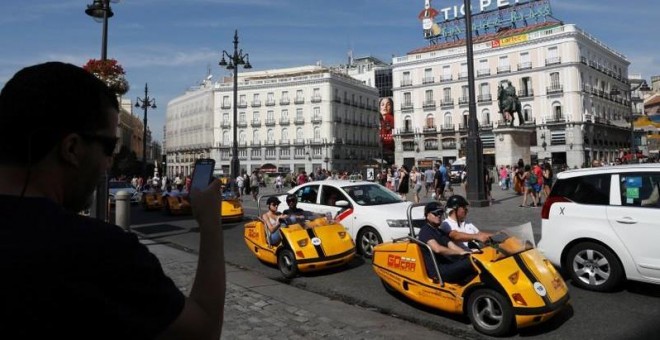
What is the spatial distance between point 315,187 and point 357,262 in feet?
8.40

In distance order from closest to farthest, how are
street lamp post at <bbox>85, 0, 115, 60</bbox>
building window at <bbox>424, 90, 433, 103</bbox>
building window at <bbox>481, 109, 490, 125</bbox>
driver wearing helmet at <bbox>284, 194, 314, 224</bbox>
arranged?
driver wearing helmet at <bbox>284, 194, 314, 224</bbox> < street lamp post at <bbox>85, 0, 115, 60</bbox> < building window at <bbox>481, 109, 490, 125</bbox> < building window at <bbox>424, 90, 433, 103</bbox>

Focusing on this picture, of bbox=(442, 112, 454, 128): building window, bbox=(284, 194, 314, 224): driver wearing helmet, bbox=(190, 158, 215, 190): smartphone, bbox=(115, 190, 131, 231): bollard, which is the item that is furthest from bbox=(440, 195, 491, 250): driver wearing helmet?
bbox=(442, 112, 454, 128): building window

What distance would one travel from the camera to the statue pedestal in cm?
2548

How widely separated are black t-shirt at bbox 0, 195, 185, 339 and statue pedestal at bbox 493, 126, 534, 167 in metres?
26.1

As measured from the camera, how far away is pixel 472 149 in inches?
664

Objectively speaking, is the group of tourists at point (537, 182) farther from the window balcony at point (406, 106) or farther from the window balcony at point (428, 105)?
the window balcony at point (406, 106)

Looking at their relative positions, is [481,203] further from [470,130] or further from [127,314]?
[127,314]

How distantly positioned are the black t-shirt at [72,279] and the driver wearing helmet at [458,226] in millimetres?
5232

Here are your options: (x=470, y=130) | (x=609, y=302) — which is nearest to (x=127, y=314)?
(x=609, y=302)

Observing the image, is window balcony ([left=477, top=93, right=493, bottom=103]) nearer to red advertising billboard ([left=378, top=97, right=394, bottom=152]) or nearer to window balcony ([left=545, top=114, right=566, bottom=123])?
window balcony ([left=545, top=114, right=566, bottom=123])

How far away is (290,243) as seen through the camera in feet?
25.7

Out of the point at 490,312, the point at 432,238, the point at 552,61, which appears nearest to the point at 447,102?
the point at 552,61

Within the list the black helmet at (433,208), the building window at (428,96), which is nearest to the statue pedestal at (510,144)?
the black helmet at (433,208)

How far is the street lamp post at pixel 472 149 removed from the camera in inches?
657
